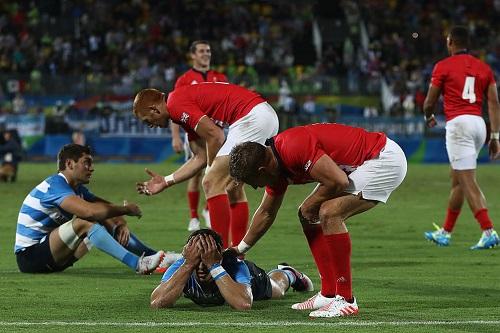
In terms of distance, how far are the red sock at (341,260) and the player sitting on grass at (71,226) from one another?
7.95ft

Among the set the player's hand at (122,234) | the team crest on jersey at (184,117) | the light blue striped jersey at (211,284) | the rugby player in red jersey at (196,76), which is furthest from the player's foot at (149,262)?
the rugby player in red jersey at (196,76)

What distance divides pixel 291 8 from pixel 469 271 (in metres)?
34.3

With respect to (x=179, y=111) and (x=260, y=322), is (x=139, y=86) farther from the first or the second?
(x=260, y=322)

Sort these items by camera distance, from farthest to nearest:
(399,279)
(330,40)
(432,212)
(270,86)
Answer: (330,40) < (270,86) < (432,212) < (399,279)

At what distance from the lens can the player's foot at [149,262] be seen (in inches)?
413

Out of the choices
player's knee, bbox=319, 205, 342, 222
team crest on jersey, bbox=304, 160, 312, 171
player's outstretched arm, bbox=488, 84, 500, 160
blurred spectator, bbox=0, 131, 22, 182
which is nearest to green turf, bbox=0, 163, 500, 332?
player's knee, bbox=319, 205, 342, 222

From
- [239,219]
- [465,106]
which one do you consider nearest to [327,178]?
[239,219]

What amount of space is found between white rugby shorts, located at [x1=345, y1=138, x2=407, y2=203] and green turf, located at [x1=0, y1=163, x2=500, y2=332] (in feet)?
2.73

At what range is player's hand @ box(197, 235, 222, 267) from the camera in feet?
27.9

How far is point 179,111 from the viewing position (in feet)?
34.8

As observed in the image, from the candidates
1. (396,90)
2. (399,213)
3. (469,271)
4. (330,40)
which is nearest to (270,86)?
(396,90)

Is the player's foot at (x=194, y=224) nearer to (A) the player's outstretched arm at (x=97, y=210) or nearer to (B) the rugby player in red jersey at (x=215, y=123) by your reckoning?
(B) the rugby player in red jersey at (x=215, y=123)

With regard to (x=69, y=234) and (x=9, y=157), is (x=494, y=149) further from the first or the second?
(x=9, y=157)

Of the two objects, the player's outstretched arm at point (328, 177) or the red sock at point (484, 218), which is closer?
the player's outstretched arm at point (328, 177)
